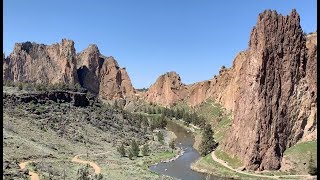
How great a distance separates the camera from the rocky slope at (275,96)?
247 ft

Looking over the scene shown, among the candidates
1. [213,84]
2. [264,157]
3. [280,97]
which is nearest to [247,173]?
[264,157]

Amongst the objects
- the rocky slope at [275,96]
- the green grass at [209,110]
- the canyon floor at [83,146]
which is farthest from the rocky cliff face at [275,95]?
the green grass at [209,110]

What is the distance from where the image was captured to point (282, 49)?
79.8 metres

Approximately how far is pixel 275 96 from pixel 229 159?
1423 cm

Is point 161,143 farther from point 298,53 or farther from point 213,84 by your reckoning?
point 213,84

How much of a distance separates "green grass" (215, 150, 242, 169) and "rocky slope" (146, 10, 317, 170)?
1002 mm

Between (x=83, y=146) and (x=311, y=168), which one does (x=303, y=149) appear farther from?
(x=83, y=146)

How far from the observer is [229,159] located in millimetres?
79625

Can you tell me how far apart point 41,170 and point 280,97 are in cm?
4281

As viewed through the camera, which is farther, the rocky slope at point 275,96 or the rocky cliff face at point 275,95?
the rocky cliff face at point 275,95

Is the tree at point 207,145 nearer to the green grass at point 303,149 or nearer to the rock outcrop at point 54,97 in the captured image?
the green grass at point 303,149

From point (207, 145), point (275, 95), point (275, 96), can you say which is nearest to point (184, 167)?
point (207, 145)

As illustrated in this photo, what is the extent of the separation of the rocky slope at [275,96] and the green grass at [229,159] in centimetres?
100

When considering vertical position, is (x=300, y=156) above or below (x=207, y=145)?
below
